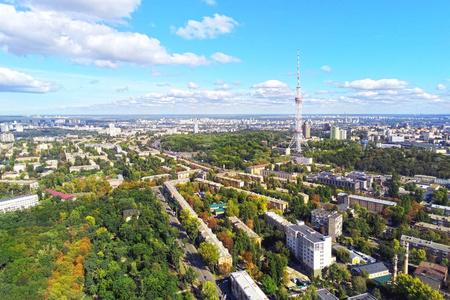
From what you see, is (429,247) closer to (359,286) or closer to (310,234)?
(359,286)

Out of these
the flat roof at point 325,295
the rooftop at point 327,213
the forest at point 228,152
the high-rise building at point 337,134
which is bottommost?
the flat roof at point 325,295

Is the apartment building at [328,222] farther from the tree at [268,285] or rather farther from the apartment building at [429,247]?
the tree at [268,285]

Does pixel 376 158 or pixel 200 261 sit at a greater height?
pixel 376 158

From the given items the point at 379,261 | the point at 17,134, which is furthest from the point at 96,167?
the point at 17,134

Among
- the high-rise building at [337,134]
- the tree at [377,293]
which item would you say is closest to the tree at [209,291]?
the tree at [377,293]

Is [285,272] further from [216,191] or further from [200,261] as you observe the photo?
[216,191]

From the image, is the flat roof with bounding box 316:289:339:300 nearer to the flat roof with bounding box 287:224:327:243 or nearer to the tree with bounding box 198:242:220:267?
the flat roof with bounding box 287:224:327:243
